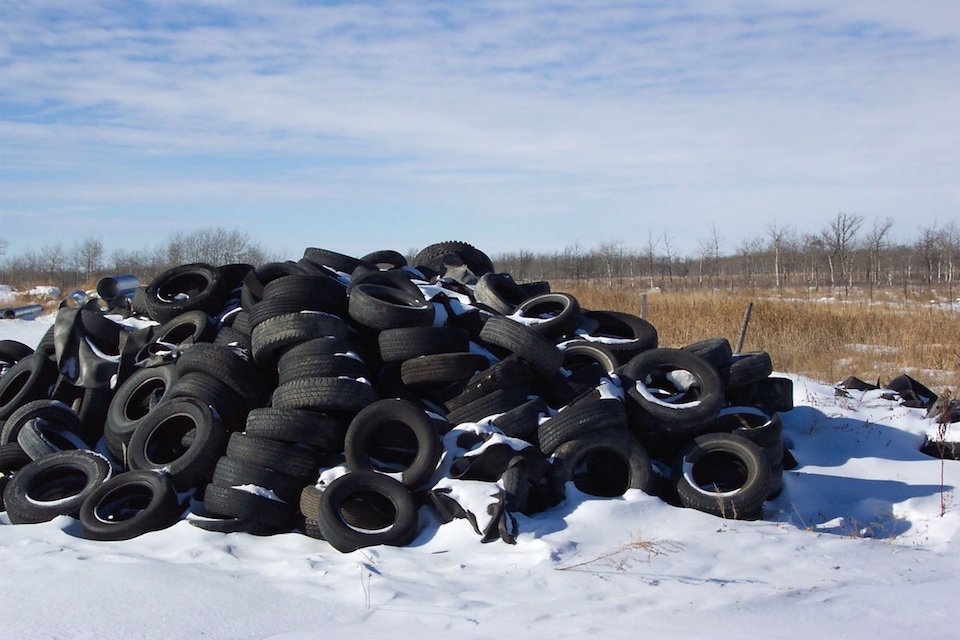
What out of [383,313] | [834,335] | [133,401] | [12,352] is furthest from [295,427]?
[834,335]

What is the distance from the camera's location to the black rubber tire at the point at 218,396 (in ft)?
26.8

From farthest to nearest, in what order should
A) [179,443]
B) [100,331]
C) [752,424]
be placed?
[100,331] < [752,424] < [179,443]

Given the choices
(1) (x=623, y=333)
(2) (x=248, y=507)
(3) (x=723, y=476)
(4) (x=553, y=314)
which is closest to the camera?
(2) (x=248, y=507)

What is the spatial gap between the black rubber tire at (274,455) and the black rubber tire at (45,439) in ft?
7.48

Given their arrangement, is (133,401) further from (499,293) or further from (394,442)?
(499,293)

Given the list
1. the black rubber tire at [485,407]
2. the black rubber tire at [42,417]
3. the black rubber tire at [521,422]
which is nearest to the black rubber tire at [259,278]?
the black rubber tire at [42,417]

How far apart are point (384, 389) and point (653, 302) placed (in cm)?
1762

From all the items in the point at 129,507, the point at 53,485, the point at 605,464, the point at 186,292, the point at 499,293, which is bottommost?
the point at 129,507

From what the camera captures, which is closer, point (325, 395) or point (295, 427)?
point (295, 427)

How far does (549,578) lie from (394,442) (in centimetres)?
249

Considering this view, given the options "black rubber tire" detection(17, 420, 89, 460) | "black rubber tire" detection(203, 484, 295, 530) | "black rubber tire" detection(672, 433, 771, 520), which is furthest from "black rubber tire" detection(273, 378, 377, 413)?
"black rubber tire" detection(672, 433, 771, 520)

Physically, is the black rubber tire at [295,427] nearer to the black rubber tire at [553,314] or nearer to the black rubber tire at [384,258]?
the black rubber tire at [553,314]

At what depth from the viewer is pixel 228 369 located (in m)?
8.35

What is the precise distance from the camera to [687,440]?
8414mm
